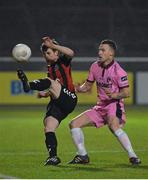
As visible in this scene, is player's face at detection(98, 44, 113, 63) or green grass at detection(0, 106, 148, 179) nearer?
green grass at detection(0, 106, 148, 179)

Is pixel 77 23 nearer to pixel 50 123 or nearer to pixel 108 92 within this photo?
pixel 50 123

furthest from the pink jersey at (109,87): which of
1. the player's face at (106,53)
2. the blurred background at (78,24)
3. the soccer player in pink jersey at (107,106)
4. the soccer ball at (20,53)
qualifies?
the blurred background at (78,24)

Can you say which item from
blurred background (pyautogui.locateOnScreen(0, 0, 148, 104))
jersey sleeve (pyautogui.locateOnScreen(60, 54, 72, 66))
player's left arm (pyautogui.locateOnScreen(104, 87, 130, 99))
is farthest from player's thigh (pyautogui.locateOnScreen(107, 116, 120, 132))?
blurred background (pyautogui.locateOnScreen(0, 0, 148, 104))

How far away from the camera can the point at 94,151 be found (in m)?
11.7

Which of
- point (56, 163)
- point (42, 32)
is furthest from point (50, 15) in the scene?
point (56, 163)

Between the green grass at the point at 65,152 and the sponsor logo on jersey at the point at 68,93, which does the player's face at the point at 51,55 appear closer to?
the sponsor logo on jersey at the point at 68,93

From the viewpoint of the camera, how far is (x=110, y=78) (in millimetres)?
9672

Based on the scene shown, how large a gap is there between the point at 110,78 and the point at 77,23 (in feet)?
70.0

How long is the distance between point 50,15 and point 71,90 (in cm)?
2103

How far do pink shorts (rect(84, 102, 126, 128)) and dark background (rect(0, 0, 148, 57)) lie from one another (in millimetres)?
19446

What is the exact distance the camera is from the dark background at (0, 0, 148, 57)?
2977 cm

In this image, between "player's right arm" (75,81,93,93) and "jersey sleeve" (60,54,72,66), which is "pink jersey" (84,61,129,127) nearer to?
"player's right arm" (75,81,93,93)

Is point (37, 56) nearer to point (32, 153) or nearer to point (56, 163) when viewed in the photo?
point (32, 153)

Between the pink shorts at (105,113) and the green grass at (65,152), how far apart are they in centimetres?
61
